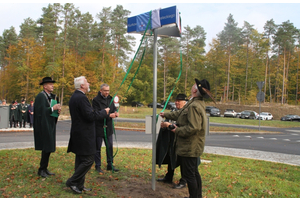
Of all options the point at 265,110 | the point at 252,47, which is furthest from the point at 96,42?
the point at 252,47

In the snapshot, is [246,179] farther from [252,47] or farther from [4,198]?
[252,47]

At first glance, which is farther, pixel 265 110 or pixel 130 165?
pixel 265 110

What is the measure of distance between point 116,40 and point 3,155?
4113 centimetres

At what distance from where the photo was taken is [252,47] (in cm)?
5878

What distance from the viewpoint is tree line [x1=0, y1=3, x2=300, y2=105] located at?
43469 mm

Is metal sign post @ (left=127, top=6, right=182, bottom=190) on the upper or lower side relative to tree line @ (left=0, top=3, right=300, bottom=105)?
lower

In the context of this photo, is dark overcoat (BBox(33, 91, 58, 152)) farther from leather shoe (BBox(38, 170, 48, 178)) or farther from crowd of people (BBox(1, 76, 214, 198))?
leather shoe (BBox(38, 170, 48, 178))

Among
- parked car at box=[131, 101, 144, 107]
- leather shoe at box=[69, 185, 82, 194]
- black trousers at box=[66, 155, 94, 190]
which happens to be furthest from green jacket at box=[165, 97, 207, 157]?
parked car at box=[131, 101, 144, 107]

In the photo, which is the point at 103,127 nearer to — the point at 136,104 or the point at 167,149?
the point at 167,149

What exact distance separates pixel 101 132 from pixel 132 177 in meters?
1.25

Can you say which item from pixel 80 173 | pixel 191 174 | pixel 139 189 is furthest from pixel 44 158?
pixel 191 174

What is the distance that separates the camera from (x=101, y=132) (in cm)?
574

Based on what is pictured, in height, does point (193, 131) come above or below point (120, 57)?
below

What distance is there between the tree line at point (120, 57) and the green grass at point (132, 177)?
99.2ft
